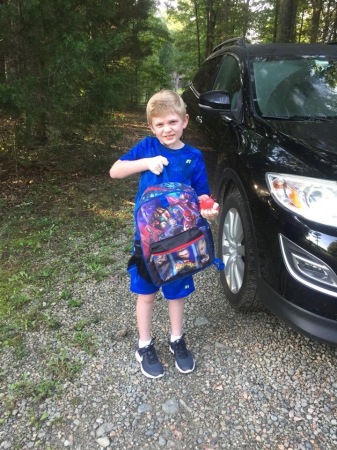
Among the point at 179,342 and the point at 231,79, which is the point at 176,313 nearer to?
the point at 179,342

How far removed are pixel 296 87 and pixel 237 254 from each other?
1.49 meters

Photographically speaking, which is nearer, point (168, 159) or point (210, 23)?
point (168, 159)

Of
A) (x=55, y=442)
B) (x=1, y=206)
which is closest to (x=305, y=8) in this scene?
(x=1, y=206)

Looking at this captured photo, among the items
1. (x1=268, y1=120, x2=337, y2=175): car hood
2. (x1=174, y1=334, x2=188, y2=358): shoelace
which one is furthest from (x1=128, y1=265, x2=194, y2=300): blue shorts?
(x1=268, y1=120, x2=337, y2=175): car hood

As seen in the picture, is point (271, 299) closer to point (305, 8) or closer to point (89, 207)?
point (89, 207)

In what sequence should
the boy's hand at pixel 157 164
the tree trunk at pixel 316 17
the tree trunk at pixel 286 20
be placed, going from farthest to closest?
the tree trunk at pixel 316 17 < the tree trunk at pixel 286 20 < the boy's hand at pixel 157 164

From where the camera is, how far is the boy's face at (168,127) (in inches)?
75.5

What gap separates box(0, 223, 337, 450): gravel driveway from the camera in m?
1.87

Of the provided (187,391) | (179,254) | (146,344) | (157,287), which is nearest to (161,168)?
(179,254)

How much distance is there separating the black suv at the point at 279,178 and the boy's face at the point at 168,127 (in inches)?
23.9

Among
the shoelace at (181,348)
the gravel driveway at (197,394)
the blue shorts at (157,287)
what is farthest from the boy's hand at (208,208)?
the gravel driveway at (197,394)

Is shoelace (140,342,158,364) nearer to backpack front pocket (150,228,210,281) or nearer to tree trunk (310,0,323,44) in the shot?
backpack front pocket (150,228,210,281)

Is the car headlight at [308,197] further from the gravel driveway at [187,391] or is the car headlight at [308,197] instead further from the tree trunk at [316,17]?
the tree trunk at [316,17]

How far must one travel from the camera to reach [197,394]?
2129 mm
